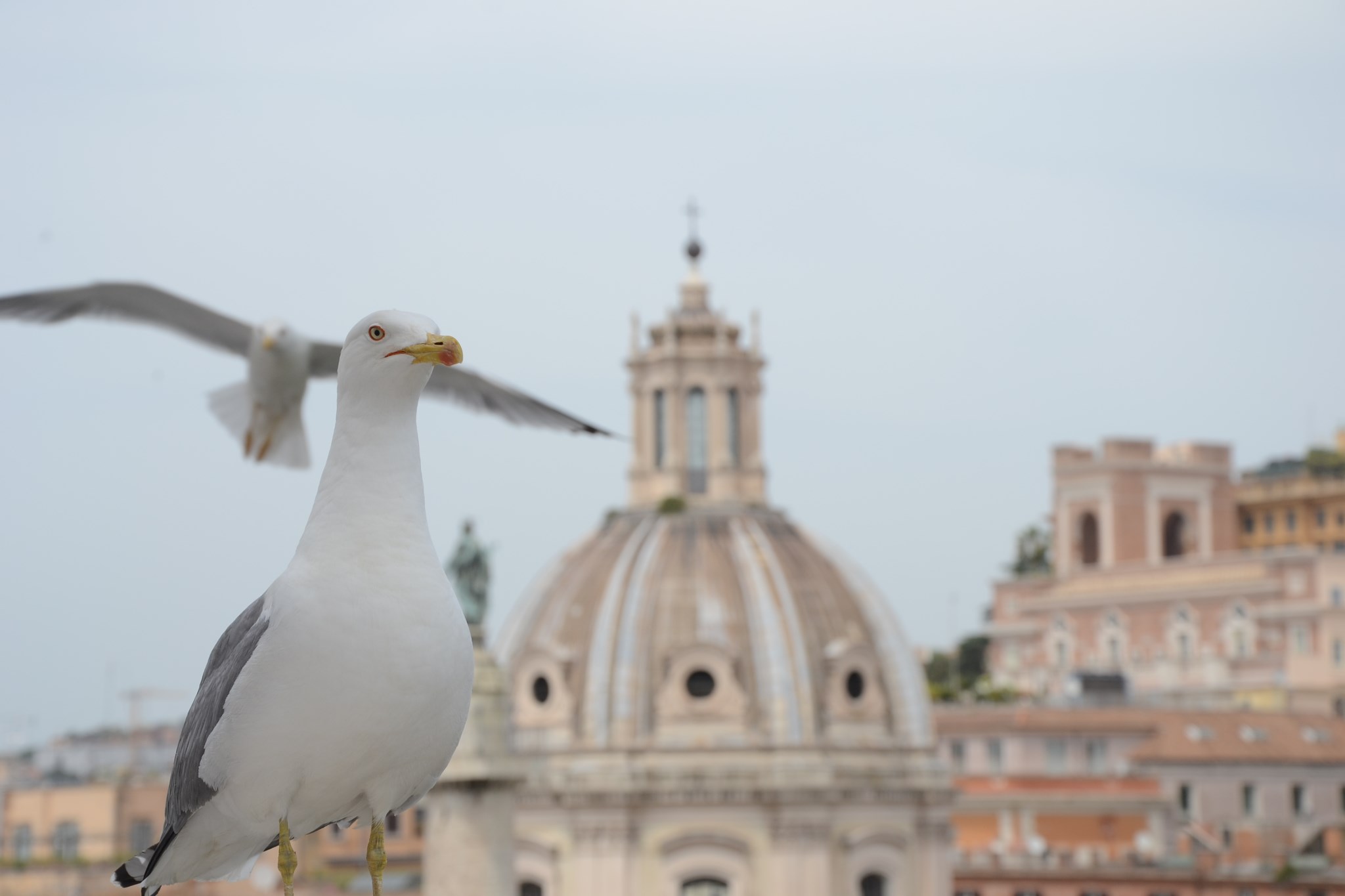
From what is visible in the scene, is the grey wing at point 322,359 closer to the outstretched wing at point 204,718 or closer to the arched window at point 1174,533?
the outstretched wing at point 204,718

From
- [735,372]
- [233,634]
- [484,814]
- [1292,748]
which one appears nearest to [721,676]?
[735,372]

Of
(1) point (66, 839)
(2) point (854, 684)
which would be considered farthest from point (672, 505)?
(1) point (66, 839)

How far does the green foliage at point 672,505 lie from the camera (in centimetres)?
6347

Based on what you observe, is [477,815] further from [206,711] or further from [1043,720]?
[1043,720]

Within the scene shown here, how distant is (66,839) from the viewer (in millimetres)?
54062

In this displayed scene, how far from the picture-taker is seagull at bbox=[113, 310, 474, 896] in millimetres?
5426

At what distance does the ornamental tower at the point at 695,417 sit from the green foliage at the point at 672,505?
130 centimetres

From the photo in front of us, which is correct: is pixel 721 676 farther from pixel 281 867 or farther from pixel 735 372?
pixel 281 867

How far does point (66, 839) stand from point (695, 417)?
69.0ft

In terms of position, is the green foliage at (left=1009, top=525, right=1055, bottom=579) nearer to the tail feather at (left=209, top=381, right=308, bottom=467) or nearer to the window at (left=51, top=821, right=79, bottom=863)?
the window at (left=51, top=821, right=79, bottom=863)

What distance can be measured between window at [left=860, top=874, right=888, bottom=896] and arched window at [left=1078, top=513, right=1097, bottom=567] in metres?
28.4

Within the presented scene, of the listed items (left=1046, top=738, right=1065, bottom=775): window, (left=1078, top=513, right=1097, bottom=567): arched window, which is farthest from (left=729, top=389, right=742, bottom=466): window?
(left=1078, top=513, right=1097, bottom=567): arched window

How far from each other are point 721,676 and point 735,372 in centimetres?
962

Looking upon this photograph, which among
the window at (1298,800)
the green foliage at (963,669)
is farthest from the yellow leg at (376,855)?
the green foliage at (963,669)
